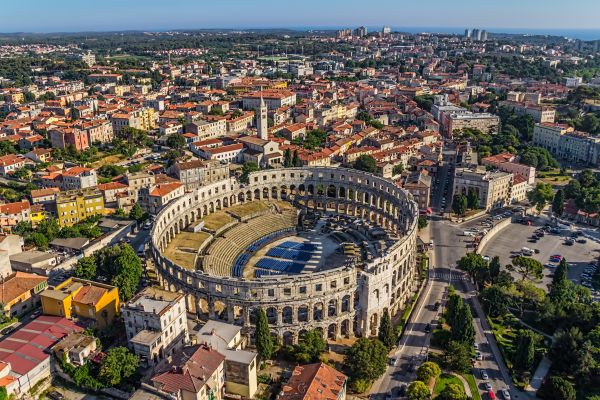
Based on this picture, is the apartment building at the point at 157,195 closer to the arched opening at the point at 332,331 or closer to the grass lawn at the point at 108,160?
the grass lawn at the point at 108,160

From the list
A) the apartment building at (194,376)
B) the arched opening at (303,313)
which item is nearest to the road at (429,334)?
the arched opening at (303,313)

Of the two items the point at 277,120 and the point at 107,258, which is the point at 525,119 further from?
the point at 107,258

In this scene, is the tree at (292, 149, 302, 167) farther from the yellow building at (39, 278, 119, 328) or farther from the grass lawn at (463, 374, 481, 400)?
the grass lawn at (463, 374, 481, 400)

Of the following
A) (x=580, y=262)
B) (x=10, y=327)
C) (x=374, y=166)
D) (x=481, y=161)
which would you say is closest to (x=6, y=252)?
(x=10, y=327)

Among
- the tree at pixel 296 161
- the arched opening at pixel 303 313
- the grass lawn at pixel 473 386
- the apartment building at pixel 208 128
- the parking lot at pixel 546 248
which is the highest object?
the apartment building at pixel 208 128

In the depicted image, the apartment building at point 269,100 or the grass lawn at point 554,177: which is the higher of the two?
the apartment building at point 269,100

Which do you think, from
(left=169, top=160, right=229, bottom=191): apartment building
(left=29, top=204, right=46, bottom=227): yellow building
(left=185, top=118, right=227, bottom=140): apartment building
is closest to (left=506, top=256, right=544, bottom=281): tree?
(left=169, top=160, right=229, bottom=191): apartment building
